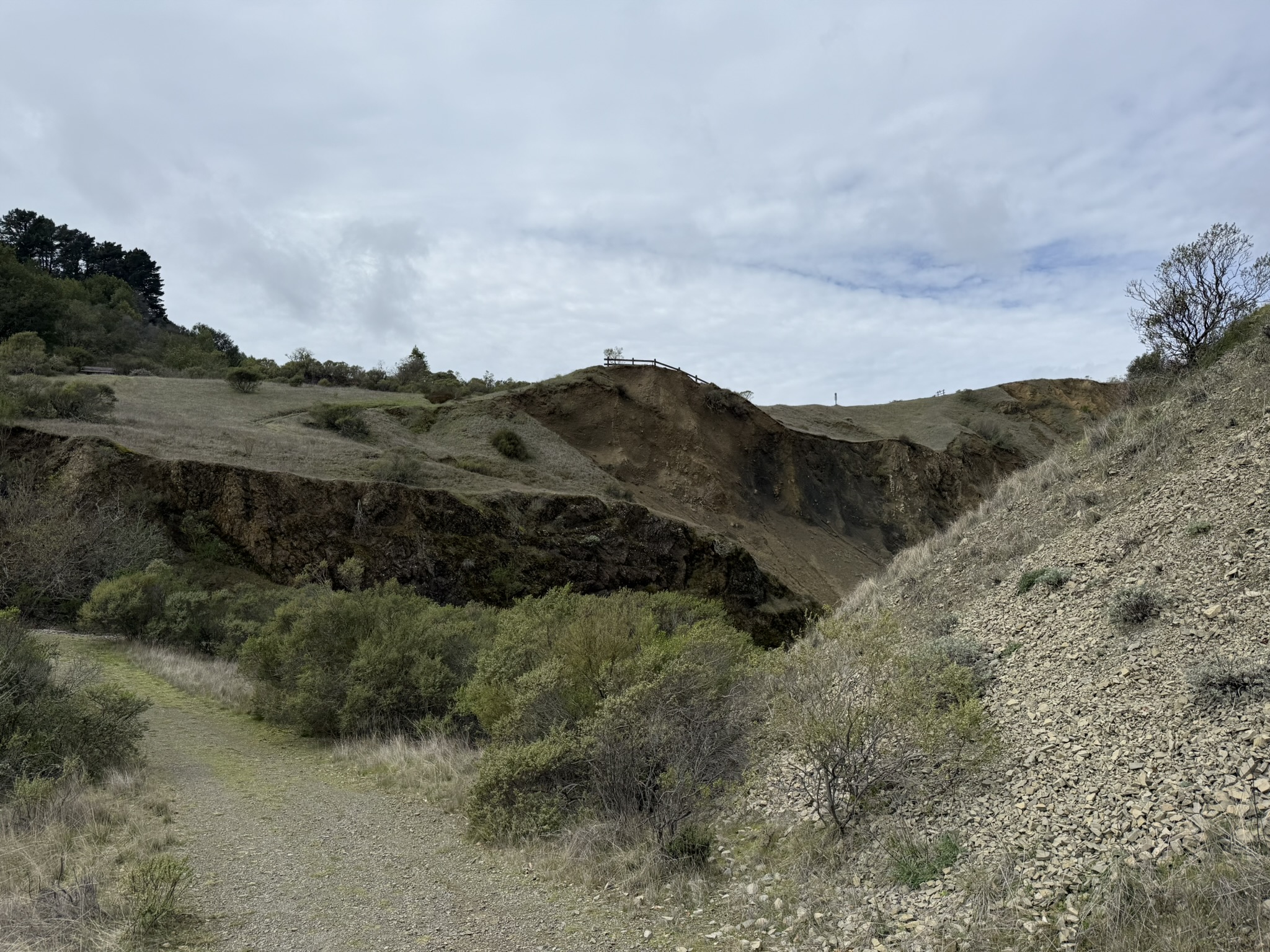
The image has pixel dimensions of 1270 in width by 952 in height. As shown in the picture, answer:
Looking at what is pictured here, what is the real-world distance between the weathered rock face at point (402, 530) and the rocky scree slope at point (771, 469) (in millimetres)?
5501

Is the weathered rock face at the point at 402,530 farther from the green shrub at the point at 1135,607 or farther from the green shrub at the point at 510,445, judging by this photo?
the green shrub at the point at 1135,607

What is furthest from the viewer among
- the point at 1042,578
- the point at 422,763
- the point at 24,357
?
the point at 24,357

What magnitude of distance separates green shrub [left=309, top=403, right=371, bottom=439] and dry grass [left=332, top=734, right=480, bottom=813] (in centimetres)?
2858

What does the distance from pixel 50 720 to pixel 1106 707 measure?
9.95 meters

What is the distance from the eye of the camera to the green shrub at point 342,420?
124ft

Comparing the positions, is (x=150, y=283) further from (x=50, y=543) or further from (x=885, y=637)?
(x=885, y=637)

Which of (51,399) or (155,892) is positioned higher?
(51,399)

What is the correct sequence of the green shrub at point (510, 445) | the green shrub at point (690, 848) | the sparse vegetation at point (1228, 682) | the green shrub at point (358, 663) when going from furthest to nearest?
the green shrub at point (510, 445) → the green shrub at point (358, 663) → the green shrub at point (690, 848) → the sparse vegetation at point (1228, 682)

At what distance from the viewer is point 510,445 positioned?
3903cm

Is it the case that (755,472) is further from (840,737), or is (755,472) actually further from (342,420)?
(840,737)

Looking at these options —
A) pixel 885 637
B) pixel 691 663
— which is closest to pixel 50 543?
pixel 691 663

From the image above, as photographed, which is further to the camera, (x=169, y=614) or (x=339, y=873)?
(x=169, y=614)

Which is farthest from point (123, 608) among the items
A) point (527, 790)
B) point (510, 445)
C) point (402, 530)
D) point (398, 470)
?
point (510, 445)

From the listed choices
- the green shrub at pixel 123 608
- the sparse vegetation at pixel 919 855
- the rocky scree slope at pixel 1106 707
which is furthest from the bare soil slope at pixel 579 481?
the sparse vegetation at pixel 919 855
